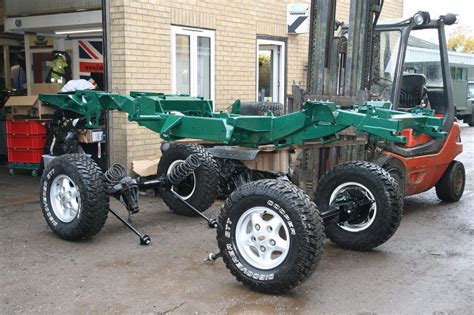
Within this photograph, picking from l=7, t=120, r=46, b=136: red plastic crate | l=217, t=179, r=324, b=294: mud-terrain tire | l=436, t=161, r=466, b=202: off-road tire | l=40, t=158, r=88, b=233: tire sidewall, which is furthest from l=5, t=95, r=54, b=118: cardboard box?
l=436, t=161, r=466, b=202: off-road tire

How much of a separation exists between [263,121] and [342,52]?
240cm

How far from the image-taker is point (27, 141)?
10094mm

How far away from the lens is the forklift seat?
8289mm

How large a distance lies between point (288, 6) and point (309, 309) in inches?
337

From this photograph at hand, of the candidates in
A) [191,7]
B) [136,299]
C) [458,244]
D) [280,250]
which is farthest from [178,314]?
[191,7]

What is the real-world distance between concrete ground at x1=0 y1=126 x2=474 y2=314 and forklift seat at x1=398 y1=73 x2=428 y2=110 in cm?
190

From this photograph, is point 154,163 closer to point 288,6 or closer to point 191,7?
point 191,7

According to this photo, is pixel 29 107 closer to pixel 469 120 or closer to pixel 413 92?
pixel 413 92

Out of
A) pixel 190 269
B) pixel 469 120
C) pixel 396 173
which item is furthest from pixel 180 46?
pixel 469 120

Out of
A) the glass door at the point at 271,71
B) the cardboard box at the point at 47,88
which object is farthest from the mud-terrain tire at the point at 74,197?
the glass door at the point at 271,71

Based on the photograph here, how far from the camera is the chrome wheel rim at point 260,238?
469cm

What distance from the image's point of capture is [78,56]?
41.4 feet

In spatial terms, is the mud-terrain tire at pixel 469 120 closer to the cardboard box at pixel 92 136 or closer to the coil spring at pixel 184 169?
the cardboard box at pixel 92 136

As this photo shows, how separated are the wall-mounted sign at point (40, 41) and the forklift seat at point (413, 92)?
7999 millimetres
